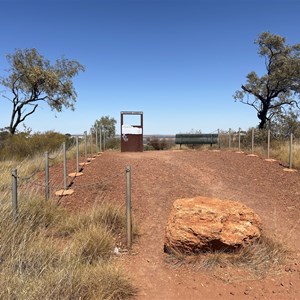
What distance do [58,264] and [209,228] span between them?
2.25 m

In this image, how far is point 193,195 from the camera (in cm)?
899

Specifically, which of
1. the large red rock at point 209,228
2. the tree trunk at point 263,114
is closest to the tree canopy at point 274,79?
the tree trunk at point 263,114

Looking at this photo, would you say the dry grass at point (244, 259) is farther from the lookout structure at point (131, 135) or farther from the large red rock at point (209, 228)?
the lookout structure at point (131, 135)

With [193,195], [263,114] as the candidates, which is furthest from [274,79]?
[193,195]

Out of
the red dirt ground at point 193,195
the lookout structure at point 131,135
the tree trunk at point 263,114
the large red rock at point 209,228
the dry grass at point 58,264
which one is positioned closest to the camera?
the dry grass at point 58,264

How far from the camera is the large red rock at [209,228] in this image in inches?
220

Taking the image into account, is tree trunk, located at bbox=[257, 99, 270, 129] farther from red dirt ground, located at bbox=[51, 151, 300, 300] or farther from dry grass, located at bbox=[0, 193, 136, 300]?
dry grass, located at bbox=[0, 193, 136, 300]

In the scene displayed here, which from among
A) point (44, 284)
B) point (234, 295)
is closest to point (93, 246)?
point (44, 284)

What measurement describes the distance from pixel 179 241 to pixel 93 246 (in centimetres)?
125

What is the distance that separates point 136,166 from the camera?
38.7 ft

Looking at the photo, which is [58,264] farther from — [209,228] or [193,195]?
[193,195]

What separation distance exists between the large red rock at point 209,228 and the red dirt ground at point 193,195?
37cm

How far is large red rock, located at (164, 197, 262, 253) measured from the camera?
5582mm

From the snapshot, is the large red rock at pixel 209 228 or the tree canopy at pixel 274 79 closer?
the large red rock at pixel 209 228
